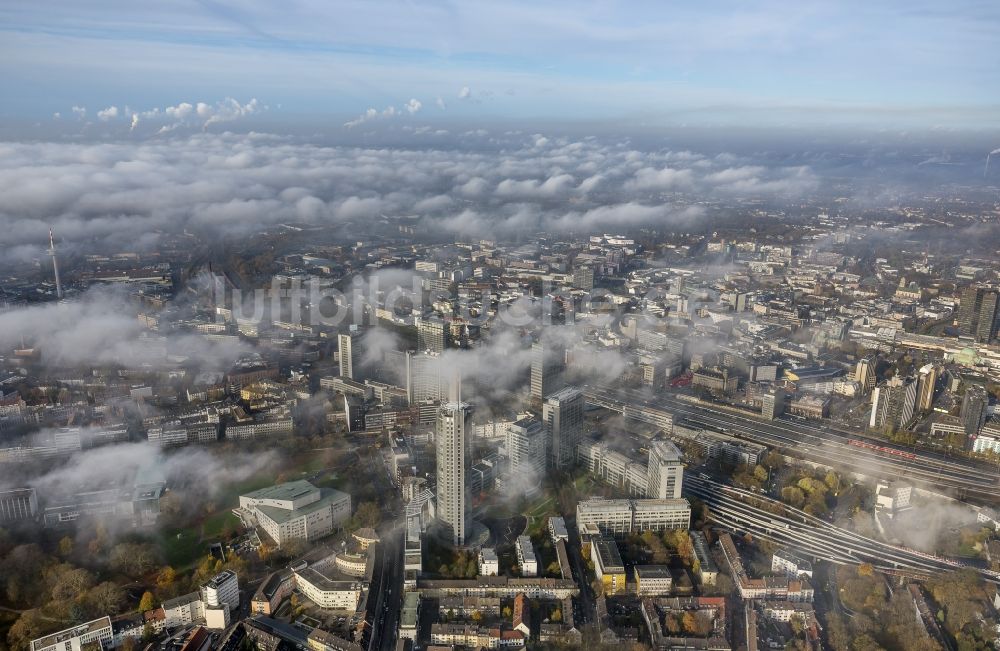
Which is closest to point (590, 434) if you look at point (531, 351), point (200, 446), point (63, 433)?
point (531, 351)

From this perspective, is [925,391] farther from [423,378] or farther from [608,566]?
[423,378]

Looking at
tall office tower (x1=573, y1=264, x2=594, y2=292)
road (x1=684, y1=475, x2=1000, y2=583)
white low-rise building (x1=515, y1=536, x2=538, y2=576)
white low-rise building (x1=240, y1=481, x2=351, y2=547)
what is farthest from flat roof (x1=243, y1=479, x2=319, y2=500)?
tall office tower (x1=573, y1=264, x2=594, y2=292)

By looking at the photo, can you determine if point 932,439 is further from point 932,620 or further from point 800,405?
point 932,620

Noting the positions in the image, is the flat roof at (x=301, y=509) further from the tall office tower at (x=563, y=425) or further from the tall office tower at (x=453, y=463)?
the tall office tower at (x=563, y=425)

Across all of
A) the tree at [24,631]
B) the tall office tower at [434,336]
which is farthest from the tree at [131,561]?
the tall office tower at [434,336]

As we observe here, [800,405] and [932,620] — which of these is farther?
[800,405]

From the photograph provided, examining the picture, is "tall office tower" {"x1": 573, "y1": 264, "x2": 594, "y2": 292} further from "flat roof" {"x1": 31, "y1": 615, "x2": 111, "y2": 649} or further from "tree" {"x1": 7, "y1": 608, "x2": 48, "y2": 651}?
"tree" {"x1": 7, "y1": 608, "x2": 48, "y2": 651}
